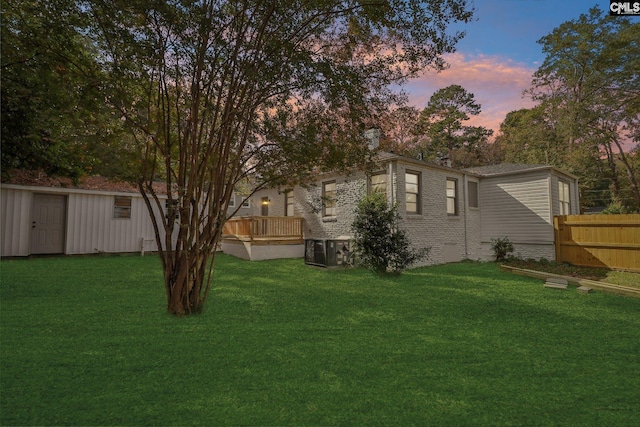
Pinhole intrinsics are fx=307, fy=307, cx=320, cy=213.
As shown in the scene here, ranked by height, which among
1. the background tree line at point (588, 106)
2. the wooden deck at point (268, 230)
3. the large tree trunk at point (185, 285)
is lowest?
the large tree trunk at point (185, 285)

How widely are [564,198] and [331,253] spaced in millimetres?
11769

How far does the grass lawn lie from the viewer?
239cm

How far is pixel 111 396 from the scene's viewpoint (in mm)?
2547

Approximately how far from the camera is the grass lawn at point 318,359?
2391 millimetres

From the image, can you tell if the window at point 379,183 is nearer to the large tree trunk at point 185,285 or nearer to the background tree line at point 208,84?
the background tree line at point 208,84

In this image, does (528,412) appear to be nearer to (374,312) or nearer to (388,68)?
(374,312)

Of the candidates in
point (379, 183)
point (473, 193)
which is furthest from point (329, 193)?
point (473, 193)

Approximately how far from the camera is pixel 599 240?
10.9 metres

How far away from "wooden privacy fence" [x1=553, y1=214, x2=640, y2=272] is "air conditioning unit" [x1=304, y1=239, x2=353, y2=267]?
8553 mm

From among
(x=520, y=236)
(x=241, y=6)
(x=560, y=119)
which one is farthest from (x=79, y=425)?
(x=560, y=119)

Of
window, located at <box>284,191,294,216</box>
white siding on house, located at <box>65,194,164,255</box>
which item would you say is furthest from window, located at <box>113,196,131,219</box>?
window, located at <box>284,191,294,216</box>

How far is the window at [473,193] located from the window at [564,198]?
3.33m

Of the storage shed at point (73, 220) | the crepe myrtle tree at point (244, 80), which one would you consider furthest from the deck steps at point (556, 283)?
the storage shed at point (73, 220)

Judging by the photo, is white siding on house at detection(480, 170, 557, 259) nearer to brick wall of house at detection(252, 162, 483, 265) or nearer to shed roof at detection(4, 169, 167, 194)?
brick wall of house at detection(252, 162, 483, 265)
